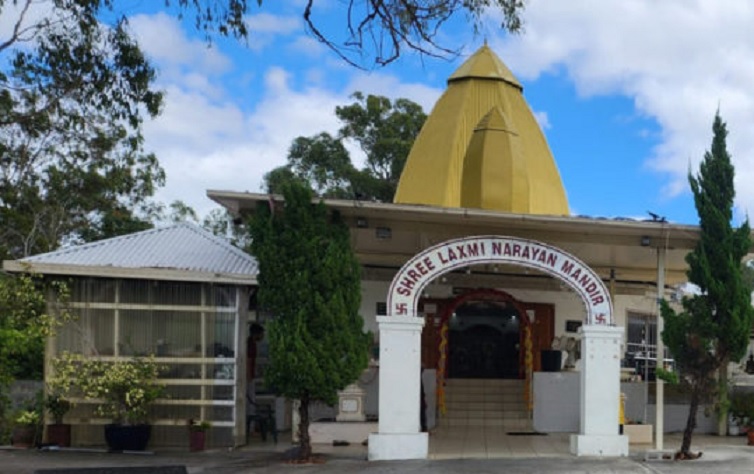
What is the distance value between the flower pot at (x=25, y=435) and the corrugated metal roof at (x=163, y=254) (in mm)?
2697

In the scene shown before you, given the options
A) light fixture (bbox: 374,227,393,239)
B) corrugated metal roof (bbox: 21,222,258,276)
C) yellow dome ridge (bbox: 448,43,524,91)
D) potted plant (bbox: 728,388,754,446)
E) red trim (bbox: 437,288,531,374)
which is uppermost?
yellow dome ridge (bbox: 448,43,524,91)

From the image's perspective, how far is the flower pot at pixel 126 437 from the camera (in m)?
12.5

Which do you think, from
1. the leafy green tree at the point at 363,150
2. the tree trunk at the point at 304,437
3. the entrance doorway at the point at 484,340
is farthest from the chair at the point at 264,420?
the leafy green tree at the point at 363,150

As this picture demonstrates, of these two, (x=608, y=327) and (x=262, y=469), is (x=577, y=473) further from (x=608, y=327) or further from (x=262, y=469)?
(x=262, y=469)

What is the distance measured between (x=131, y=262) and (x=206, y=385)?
2.35 metres

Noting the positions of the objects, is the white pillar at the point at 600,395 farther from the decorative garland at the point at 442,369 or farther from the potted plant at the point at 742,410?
the decorative garland at the point at 442,369

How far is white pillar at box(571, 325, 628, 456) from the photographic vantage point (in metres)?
12.0

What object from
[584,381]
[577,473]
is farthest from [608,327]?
[577,473]

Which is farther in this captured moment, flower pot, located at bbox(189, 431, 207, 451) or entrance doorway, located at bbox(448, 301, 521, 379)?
entrance doorway, located at bbox(448, 301, 521, 379)

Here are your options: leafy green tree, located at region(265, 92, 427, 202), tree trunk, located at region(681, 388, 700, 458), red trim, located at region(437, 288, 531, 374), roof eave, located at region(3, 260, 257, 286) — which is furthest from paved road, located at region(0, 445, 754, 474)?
leafy green tree, located at region(265, 92, 427, 202)

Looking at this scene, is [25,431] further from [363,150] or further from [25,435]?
[363,150]

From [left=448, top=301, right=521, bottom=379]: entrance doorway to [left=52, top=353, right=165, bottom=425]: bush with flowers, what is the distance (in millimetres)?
8121

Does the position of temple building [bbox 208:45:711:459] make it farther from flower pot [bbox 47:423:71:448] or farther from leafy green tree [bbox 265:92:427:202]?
leafy green tree [bbox 265:92:427:202]

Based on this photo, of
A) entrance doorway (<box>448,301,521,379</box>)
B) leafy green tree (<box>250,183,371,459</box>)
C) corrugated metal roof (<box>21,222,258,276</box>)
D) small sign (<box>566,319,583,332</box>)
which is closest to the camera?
leafy green tree (<box>250,183,371,459</box>)
